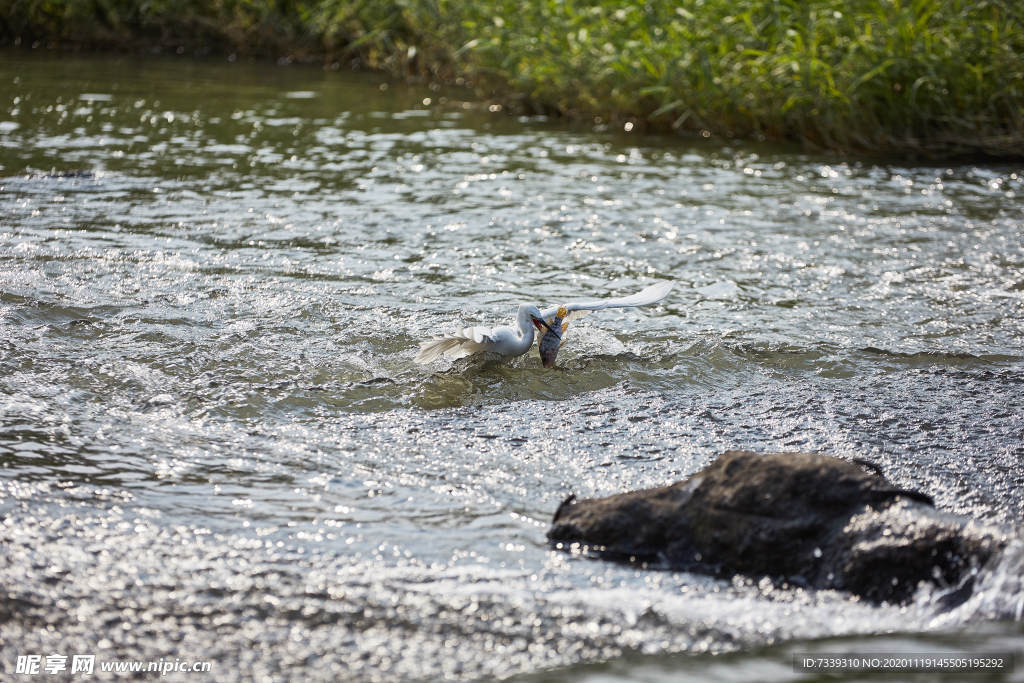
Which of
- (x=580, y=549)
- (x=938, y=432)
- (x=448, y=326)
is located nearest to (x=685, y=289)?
(x=448, y=326)

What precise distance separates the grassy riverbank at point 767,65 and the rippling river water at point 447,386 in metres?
0.71

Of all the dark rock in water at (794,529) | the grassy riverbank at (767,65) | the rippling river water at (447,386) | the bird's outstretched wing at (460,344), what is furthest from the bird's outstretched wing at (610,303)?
the grassy riverbank at (767,65)

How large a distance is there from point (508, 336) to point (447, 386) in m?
0.40

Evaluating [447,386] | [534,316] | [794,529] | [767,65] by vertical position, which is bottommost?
[447,386]

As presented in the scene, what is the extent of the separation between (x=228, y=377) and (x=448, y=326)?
4.39 feet

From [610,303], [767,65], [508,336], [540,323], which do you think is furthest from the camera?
[767,65]

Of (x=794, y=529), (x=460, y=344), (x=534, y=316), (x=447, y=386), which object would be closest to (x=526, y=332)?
(x=534, y=316)

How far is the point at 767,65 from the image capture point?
10.6 metres

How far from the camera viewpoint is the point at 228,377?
204 inches

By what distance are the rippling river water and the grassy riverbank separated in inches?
28.1

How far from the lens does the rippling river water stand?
9.96 feet

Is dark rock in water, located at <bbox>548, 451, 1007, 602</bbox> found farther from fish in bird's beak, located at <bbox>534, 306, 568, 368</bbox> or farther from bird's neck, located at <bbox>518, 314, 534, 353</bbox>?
fish in bird's beak, located at <bbox>534, 306, 568, 368</bbox>

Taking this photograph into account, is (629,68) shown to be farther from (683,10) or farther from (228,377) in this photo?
(228,377)

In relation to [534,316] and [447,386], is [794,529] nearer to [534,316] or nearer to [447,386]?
[534,316]
